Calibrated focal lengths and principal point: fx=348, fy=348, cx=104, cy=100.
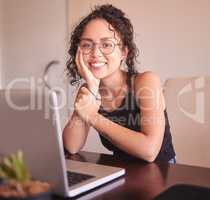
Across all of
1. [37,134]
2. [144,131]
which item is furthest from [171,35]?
[37,134]

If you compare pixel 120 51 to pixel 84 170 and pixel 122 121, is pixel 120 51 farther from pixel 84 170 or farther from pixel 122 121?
pixel 84 170

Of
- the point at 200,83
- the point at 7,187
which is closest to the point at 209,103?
the point at 200,83

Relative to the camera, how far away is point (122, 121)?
1537 millimetres

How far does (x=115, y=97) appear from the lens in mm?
1605

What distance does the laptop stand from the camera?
A: 72cm

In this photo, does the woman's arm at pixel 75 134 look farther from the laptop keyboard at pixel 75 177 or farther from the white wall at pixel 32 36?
the white wall at pixel 32 36

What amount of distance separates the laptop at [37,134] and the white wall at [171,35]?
174 centimetres

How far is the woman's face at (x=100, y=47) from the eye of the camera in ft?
4.79

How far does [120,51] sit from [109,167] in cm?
64

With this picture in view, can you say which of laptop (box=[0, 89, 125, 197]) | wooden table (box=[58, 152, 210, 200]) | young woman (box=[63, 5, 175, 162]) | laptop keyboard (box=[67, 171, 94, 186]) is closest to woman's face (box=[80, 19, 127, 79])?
young woman (box=[63, 5, 175, 162])

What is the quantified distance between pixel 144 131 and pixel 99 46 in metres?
0.42

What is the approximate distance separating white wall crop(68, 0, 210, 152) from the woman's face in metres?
1.05

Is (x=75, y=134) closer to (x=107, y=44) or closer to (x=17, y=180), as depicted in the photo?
(x=107, y=44)

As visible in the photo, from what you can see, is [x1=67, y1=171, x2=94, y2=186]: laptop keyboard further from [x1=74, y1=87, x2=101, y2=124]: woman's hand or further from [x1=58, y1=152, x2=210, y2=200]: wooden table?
[x1=74, y1=87, x2=101, y2=124]: woman's hand
